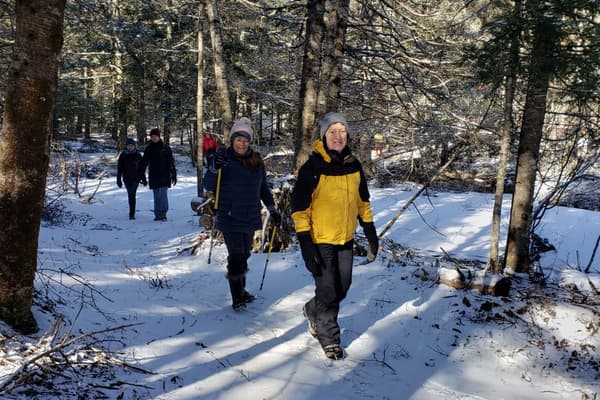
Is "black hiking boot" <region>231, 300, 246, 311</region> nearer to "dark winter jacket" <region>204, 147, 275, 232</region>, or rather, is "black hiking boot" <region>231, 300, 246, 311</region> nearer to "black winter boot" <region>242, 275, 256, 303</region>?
"black winter boot" <region>242, 275, 256, 303</region>

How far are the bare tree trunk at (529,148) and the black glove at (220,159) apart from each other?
4.40 metres

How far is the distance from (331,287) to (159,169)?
8.31 meters

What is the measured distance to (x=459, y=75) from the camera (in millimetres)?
7734

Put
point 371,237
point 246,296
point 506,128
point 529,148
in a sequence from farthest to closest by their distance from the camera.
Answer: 1. point 529,148
2. point 506,128
3. point 246,296
4. point 371,237

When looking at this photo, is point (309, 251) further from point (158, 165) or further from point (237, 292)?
point (158, 165)

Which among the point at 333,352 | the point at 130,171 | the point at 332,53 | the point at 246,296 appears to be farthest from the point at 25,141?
the point at 130,171

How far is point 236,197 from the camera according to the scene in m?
5.15

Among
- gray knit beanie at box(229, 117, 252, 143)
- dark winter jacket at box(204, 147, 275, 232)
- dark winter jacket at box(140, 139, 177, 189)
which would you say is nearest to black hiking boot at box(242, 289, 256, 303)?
dark winter jacket at box(204, 147, 275, 232)

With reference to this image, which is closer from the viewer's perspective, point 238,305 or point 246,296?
point 238,305

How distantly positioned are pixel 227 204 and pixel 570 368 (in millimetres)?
3942

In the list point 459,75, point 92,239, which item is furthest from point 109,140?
point 459,75

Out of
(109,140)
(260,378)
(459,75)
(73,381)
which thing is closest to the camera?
(73,381)

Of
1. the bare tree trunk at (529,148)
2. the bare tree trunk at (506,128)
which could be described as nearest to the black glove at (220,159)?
the bare tree trunk at (506,128)

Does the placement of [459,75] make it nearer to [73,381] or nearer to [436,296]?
[436,296]
